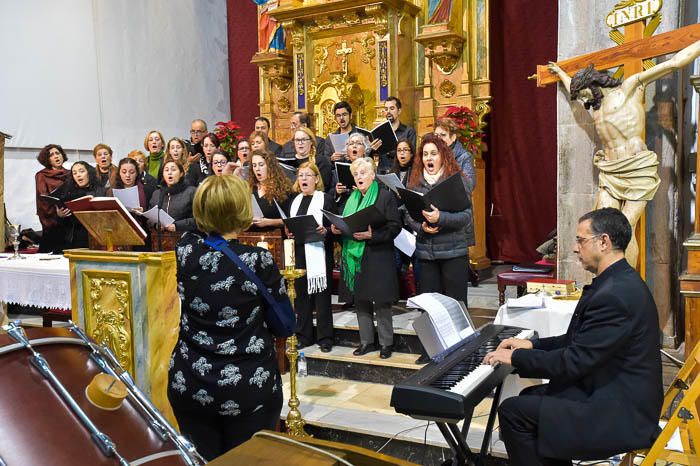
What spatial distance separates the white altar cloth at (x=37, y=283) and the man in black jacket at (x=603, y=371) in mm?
3570

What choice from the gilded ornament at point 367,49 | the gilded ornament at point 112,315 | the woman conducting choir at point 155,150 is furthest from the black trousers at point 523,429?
the gilded ornament at point 367,49

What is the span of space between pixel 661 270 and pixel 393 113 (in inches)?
111

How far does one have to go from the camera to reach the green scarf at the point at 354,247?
483cm

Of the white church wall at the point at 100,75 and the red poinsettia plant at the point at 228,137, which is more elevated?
the white church wall at the point at 100,75

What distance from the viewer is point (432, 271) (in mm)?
4723

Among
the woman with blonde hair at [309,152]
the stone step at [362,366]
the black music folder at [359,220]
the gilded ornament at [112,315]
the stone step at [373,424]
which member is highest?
the woman with blonde hair at [309,152]

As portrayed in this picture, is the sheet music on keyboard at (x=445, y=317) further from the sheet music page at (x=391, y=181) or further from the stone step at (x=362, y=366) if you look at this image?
the sheet music page at (x=391, y=181)

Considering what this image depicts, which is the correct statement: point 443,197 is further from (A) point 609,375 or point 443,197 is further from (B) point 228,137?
(B) point 228,137

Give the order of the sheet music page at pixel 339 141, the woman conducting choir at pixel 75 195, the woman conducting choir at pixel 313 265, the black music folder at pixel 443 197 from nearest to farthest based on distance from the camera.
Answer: the black music folder at pixel 443 197 < the woman conducting choir at pixel 313 265 < the sheet music page at pixel 339 141 < the woman conducting choir at pixel 75 195

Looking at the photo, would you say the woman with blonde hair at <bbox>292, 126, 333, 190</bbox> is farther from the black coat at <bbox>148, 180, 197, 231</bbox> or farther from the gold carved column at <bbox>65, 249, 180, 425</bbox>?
the gold carved column at <bbox>65, 249, 180, 425</bbox>

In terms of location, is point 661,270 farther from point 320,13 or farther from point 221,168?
point 320,13

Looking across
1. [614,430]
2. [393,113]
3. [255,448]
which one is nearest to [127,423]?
[255,448]

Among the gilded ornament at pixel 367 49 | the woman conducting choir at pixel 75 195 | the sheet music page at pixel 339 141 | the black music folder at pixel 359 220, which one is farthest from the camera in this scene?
the gilded ornament at pixel 367 49

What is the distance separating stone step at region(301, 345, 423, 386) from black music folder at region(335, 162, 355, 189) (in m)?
1.30
